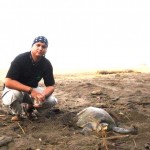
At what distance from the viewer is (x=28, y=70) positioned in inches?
207

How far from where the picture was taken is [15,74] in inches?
201

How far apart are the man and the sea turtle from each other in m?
0.55

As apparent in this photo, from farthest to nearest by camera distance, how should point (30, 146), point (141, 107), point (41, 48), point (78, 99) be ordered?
point (78, 99) < point (141, 107) < point (41, 48) < point (30, 146)

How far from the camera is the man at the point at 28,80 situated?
5.09 meters

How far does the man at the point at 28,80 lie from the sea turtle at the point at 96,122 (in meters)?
0.55

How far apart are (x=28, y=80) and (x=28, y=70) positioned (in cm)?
19

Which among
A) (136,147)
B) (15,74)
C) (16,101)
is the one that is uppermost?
(15,74)

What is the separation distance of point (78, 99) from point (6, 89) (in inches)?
85.1

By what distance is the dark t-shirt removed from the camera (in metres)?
5.11

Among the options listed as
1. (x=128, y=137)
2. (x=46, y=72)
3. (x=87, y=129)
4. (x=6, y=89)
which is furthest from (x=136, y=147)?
(x=6, y=89)

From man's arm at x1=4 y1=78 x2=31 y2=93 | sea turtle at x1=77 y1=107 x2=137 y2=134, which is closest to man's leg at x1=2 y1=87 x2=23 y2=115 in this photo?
man's arm at x1=4 y1=78 x2=31 y2=93

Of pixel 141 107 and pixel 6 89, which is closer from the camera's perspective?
pixel 6 89

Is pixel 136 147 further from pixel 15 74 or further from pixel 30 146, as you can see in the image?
pixel 15 74

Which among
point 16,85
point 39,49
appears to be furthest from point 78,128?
point 39,49
